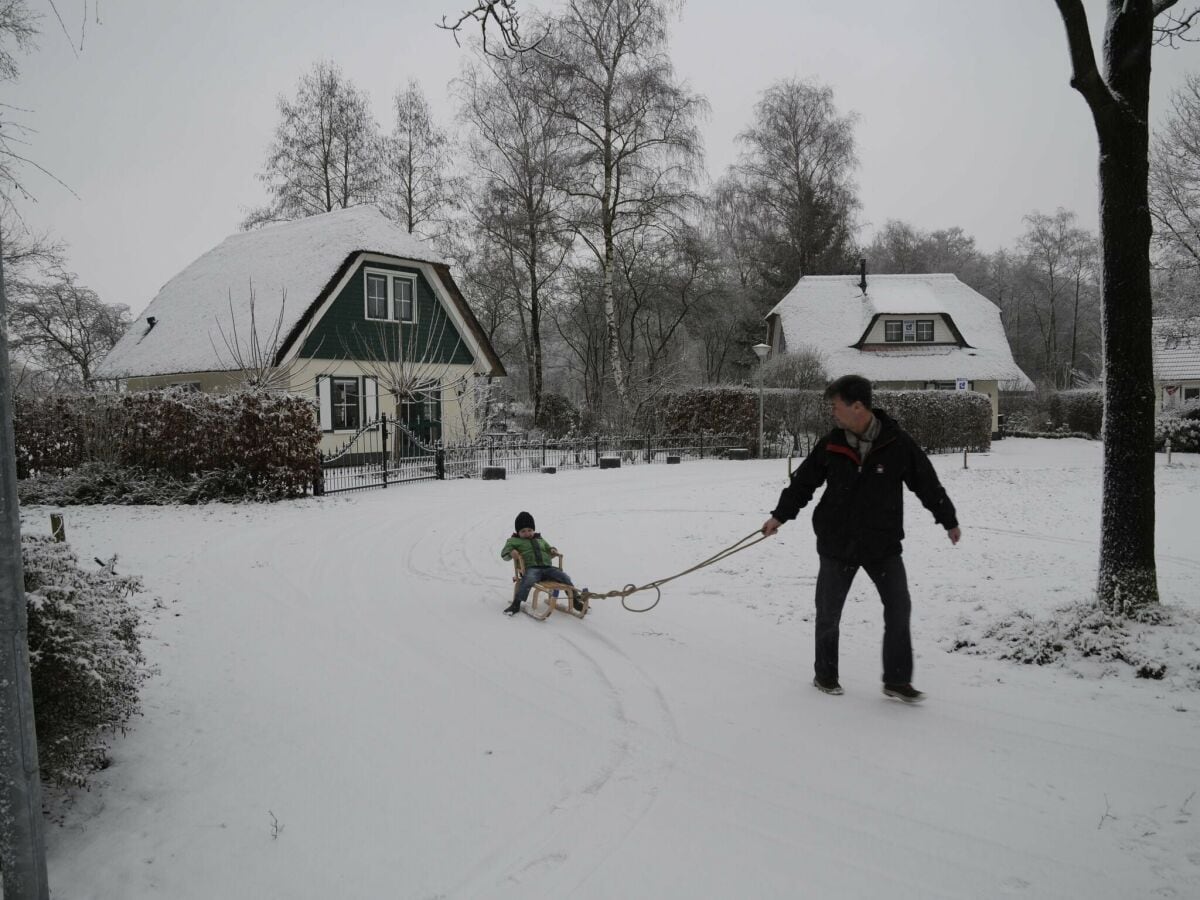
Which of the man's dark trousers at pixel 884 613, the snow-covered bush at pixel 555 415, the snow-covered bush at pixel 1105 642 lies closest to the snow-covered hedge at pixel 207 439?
the man's dark trousers at pixel 884 613

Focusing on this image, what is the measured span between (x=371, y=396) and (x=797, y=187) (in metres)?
28.7

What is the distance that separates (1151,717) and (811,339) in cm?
3490

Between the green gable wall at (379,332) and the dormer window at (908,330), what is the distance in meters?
21.9

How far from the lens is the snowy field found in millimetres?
2920

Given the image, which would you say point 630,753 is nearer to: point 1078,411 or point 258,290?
point 258,290

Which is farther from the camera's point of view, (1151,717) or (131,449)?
(131,449)

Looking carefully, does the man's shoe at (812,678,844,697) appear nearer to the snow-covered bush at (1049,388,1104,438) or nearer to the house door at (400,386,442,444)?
the house door at (400,386,442,444)

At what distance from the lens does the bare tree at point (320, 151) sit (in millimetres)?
32031

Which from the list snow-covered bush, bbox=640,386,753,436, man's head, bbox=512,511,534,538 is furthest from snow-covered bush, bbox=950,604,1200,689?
snow-covered bush, bbox=640,386,753,436

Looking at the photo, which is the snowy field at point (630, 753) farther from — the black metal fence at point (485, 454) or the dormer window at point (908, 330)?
the dormer window at point (908, 330)

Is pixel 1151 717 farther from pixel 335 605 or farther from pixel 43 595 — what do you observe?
pixel 335 605

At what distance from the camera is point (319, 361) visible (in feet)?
74.7

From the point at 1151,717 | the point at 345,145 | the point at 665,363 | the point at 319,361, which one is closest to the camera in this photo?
the point at 1151,717

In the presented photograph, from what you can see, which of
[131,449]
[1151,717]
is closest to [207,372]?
[131,449]
